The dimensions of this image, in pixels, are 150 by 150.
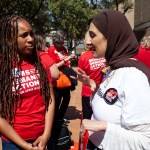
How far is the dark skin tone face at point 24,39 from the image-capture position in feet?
8.84

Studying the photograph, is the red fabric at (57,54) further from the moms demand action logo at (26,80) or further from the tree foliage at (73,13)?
the tree foliage at (73,13)

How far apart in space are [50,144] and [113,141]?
1226 millimetres

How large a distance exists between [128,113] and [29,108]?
106 centimetres

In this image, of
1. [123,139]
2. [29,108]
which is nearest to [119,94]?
[123,139]

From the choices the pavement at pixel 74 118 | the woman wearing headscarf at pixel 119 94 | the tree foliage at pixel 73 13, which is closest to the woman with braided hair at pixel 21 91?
the woman wearing headscarf at pixel 119 94

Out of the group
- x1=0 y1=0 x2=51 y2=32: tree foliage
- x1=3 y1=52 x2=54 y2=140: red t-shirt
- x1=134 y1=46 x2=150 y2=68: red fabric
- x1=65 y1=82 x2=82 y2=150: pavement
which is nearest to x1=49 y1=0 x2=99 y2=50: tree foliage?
x1=0 y1=0 x2=51 y2=32: tree foliage

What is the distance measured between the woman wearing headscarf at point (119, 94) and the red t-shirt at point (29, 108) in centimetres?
67

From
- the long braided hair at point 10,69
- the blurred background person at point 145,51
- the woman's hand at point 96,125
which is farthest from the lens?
the blurred background person at point 145,51

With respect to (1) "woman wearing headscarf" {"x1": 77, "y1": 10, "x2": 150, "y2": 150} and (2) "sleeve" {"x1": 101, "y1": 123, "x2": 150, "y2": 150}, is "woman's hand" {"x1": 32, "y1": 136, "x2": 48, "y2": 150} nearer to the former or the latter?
(1) "woman wearing headscarf" {"x1": 77, "y1": 10, "x2": 150, "y2": 150}

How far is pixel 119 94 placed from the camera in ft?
6.09

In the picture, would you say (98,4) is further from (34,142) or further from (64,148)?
(34,142)

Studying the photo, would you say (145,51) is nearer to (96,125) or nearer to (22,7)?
(96,125)

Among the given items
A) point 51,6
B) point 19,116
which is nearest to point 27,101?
point 19,116

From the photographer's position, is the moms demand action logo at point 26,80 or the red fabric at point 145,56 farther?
the red fabric at point 145,56
